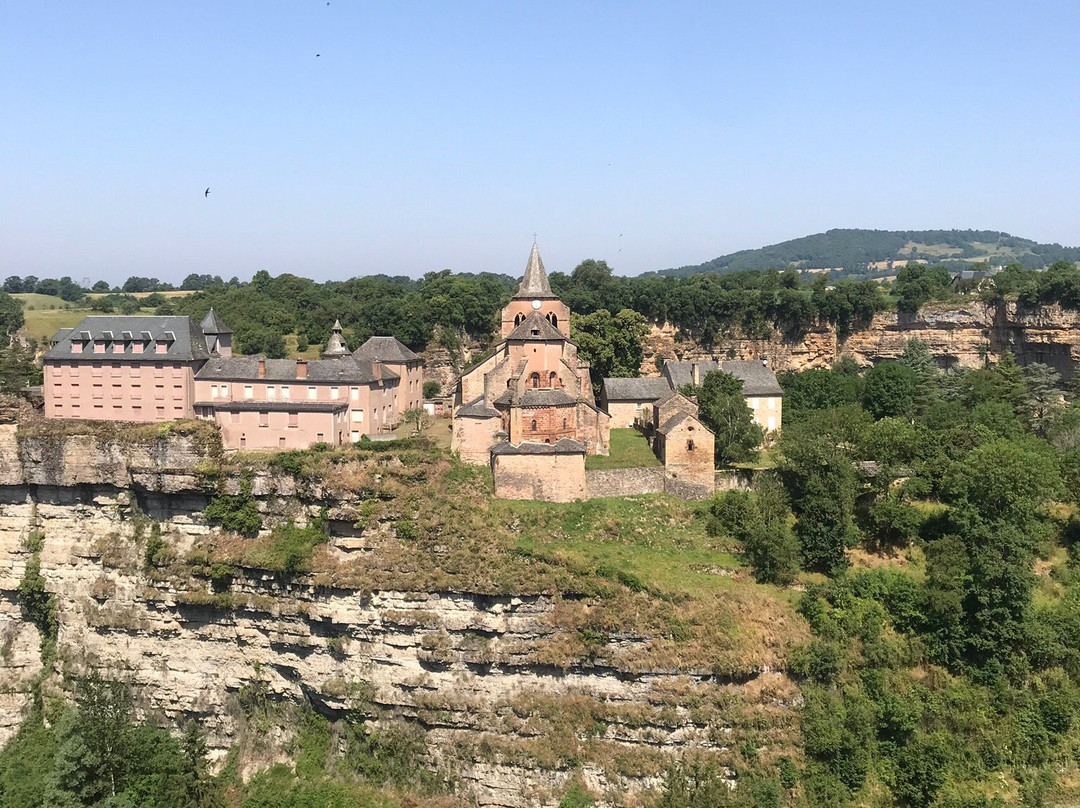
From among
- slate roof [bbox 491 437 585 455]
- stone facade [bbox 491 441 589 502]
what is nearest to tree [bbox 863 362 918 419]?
slate roof [bbox 491 437 585 455]

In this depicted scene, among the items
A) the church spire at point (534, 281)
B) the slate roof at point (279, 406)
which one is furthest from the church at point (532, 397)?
the slate roof at point (279, 406)

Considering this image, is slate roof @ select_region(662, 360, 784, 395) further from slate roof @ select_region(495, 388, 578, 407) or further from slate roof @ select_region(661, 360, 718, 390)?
slate roof @ select_region(495, 388, 578, 407)

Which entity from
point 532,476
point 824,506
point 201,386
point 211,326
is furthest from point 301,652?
point 824,506

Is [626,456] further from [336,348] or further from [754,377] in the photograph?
[336,348]

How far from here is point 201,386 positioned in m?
44.3

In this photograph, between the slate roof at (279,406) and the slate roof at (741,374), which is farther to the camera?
the slate roof at (741,374)

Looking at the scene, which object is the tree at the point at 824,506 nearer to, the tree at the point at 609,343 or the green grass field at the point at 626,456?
the green grass field at the point at 626,456

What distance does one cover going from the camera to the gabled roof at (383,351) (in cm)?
4850

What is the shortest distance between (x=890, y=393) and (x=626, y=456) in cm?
2040

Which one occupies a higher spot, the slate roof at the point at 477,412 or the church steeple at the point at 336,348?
the church steeple at the point at 336,348

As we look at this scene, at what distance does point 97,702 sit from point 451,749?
1425 centimetres

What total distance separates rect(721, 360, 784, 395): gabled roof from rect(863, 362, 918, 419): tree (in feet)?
17.7

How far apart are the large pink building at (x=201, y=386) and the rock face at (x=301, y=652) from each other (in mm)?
3298

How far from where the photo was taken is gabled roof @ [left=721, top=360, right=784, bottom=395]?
55.2 metres
